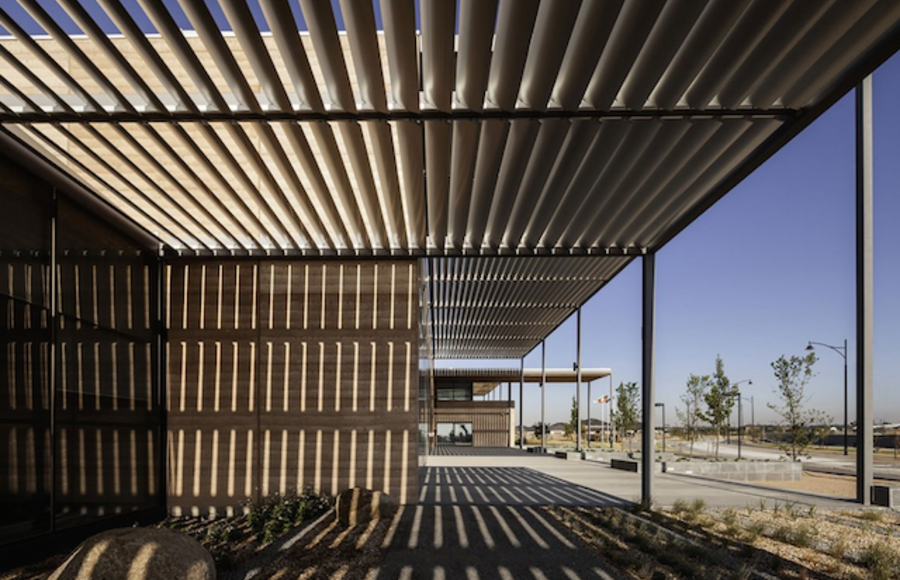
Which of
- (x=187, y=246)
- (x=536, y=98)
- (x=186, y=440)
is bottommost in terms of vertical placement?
(x=186, y=440)

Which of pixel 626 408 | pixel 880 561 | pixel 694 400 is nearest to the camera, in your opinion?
pixel 880 561

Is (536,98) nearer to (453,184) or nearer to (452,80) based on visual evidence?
(452,80)

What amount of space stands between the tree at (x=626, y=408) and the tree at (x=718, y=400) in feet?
27.5

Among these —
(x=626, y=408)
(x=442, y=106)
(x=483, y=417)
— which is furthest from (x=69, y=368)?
(x=483, y=417)

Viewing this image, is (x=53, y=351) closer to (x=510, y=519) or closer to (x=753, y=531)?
(x=510, y=519)

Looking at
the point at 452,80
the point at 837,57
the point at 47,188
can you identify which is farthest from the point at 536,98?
the point at 47,188

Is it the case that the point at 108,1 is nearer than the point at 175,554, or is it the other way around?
the point at 108,1

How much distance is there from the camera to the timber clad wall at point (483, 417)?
47.5m

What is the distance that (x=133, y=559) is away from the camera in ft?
19.0

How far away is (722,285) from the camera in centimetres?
3412

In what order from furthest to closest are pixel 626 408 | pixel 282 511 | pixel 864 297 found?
pixel 626 408 < pixel 864 297 < pixel 282 511

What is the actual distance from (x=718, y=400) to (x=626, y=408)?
1018cm

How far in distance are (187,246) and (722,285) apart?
2775 cm

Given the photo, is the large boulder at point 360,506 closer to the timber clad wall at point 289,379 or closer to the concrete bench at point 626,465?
the timber clad wall at point 289,379
